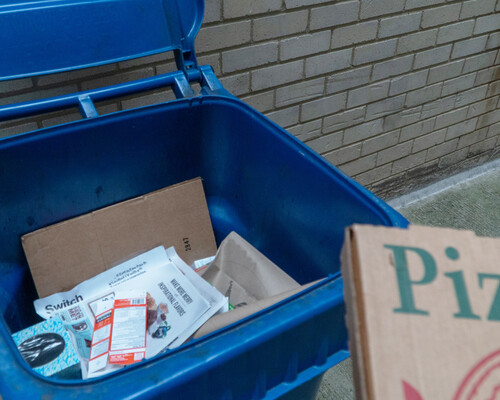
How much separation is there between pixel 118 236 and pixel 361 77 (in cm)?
117

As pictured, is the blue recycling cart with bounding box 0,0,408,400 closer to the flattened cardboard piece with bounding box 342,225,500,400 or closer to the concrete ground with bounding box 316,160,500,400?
the flattened cardboard piece with bounding box 342,225,500,400

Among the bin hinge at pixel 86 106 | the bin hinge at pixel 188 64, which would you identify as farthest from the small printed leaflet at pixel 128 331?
the bin hinge at pixel 188 64

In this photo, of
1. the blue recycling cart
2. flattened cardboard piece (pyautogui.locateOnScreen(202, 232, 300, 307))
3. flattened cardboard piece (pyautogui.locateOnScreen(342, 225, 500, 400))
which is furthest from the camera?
flattened cardboard piece (pyautogui.locateOnScreen(202, 232, 300, 307))

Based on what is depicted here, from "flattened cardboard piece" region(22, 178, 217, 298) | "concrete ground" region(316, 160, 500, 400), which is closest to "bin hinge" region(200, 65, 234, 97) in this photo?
"flattened cardboard piece" region(22, 178, 217, 298)

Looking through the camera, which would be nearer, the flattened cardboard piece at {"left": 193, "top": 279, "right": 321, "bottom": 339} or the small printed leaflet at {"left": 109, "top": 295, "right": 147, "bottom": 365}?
the flattened cardboard piece at {"left": 193, "top": 279, "right": 321, "bottom": 339}

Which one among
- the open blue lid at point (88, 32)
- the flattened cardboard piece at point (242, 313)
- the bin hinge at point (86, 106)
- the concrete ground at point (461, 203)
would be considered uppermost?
the open blue lid at point (88, 32)

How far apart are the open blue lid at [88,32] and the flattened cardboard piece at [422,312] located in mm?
902

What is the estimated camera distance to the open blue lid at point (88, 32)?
3.32 ft

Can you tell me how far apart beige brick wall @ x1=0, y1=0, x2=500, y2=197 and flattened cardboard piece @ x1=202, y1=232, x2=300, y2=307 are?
1.93 feet

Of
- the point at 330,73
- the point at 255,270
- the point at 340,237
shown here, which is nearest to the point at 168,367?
the point at 340,237

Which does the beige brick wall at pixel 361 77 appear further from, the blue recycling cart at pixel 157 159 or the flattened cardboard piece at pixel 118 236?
the flattened cardboard piece at pixel 118 236

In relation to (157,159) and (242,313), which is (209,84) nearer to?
(157,159)

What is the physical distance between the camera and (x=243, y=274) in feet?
3.87

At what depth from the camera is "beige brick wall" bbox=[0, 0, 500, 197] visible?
1451 mm
